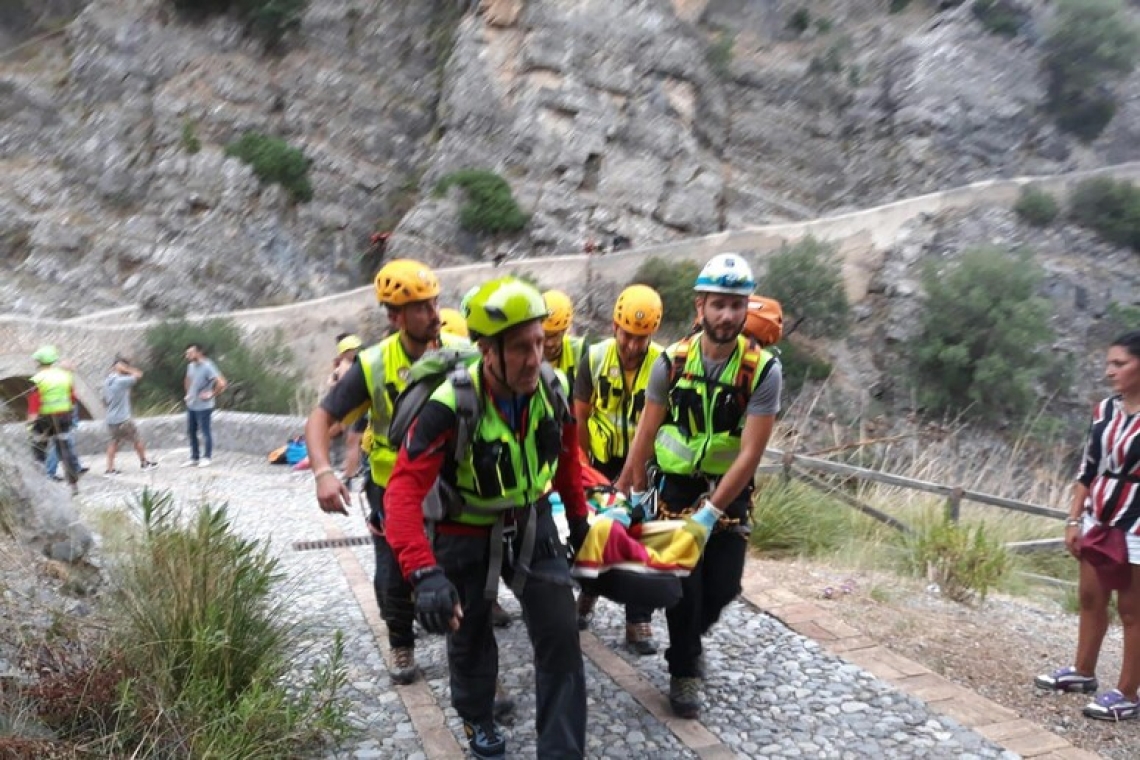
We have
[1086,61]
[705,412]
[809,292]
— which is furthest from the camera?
[1086,61]

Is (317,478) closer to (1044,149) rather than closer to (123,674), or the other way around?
(123,674)

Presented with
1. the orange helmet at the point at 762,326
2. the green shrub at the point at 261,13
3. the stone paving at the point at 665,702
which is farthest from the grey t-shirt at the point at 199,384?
the green shrub at the point at 261,13

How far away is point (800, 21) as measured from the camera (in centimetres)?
4047

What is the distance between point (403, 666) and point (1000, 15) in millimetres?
42762

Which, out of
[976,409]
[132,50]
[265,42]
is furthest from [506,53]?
[976,409]

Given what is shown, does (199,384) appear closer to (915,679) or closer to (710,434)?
(710,434)

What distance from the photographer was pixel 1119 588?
163 inches

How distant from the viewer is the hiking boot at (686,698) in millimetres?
3744

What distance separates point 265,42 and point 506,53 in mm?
9207

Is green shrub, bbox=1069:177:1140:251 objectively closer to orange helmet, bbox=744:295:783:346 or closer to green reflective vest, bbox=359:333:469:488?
orange helmet, bbox=744:295:783:346

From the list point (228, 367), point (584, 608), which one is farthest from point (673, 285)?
point (584, 608)

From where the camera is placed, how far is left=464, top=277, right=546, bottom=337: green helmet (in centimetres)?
287

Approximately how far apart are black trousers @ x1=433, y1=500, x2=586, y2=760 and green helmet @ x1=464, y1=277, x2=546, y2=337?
2.27ft

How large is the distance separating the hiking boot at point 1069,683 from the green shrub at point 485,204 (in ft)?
92.9
